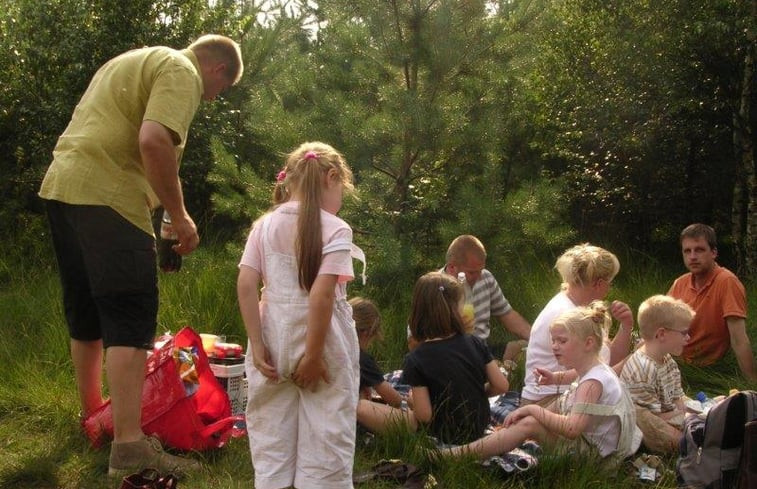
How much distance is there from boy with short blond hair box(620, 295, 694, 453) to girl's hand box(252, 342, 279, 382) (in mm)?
1968

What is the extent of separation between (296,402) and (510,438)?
113 centimetres

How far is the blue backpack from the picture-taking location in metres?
3.63

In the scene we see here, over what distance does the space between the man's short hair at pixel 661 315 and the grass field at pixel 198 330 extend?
24.4 inches

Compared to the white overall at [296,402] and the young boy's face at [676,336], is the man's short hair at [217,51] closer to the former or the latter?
the white overall at [296,402]

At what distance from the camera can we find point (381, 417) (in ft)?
13.7

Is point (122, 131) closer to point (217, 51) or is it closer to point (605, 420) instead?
point (217, 51)

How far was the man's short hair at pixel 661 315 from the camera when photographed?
424 cm

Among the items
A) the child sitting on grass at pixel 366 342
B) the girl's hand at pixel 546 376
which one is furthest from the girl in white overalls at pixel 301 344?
the girl's hand at pixel 546 376

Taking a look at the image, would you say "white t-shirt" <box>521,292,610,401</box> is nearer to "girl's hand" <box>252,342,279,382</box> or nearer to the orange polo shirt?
the orange polo shirt

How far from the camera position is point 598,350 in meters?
3.92

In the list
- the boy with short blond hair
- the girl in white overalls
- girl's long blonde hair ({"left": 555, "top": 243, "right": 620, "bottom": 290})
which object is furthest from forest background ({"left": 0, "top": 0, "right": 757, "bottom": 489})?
girl's long blonde hair ({"left": 555, "top": 243, "right": 620, "bottom": 290})

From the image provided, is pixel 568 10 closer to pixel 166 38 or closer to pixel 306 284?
pixel 166 38

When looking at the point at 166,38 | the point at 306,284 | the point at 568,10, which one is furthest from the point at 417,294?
the point at 568,10

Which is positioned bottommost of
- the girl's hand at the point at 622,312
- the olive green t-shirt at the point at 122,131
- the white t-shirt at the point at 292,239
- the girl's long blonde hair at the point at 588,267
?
the girl's hand at the point at 622,312
